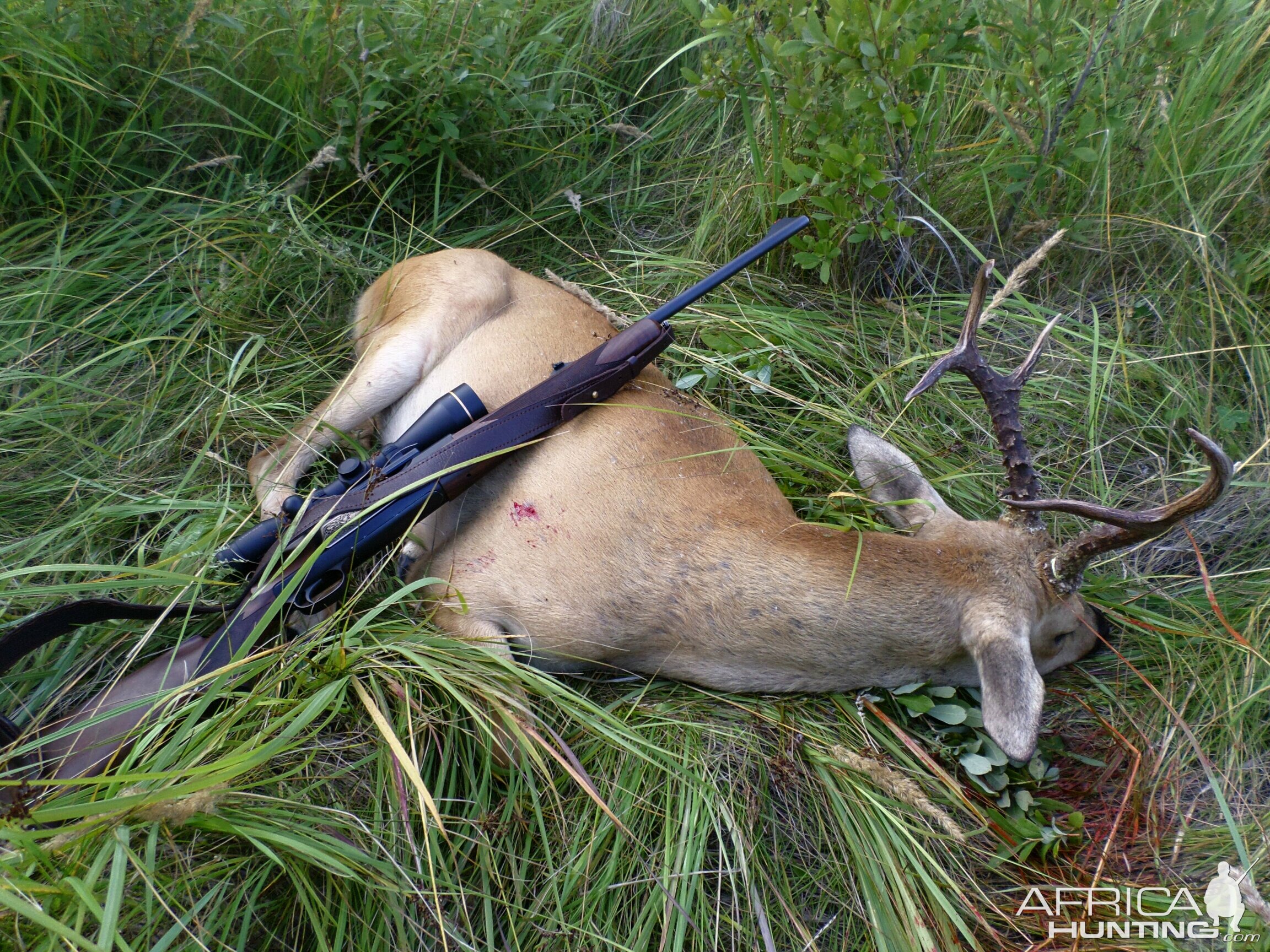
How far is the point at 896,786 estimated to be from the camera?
8.05 feet

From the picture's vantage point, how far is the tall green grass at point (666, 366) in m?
2.28

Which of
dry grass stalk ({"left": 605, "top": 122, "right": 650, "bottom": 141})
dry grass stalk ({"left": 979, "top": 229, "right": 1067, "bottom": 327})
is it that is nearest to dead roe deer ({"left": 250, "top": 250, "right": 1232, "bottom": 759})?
dry grass stalk ({"left": 979, "top": 229, "right": 1067, "bottom": 327})

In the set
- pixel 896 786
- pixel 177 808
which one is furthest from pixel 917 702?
pixel 177 808

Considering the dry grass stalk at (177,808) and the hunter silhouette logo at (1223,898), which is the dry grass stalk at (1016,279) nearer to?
the hunter silhouette logo at (1223,898)

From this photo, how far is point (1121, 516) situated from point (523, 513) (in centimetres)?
179

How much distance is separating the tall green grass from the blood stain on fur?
435 mm

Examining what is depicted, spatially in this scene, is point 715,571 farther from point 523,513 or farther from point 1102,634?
point 1102,634

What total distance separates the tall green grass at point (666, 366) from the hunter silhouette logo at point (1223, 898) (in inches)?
3.6

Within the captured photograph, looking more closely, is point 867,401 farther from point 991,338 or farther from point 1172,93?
point 1172,93

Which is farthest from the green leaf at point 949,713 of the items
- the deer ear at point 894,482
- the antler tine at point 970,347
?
the antler tine at point 970,347

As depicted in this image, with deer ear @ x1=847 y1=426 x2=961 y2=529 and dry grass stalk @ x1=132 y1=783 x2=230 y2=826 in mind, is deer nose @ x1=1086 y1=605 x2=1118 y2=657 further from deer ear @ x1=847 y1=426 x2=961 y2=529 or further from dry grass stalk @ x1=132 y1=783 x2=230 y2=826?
dry grass stalk @ x1=132 y1=783 x2=230 y2=826

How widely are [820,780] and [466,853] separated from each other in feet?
3.48

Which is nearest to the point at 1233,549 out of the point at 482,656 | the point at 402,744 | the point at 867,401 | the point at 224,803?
the point at 867,401

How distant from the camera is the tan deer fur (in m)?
2.73
